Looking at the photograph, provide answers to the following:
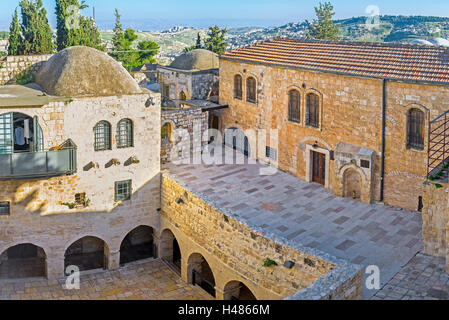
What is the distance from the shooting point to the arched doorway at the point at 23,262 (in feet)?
72.8

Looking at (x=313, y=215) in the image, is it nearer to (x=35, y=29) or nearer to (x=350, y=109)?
(x=350, y=109)

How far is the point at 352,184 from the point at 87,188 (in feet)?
35.0

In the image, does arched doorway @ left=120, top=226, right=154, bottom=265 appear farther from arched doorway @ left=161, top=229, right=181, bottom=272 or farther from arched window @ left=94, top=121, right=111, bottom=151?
arched window @ left=94, top=121, right=111, bottom=151

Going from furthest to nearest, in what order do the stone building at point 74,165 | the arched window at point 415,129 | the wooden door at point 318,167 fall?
the wooden door at point 318,167
the stone building at point 74,165
the arched window at point 415,129

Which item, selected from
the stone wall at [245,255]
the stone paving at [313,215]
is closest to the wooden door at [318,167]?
the stone paving at [313,215]

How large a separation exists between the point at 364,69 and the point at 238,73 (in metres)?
7.76

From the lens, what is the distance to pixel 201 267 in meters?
21.7

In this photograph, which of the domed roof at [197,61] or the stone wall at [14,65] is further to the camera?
the domed roof at [197,61]

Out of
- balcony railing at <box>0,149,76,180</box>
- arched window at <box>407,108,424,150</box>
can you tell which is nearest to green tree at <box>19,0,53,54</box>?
balcony railing at <box>0,149,76,180</box>

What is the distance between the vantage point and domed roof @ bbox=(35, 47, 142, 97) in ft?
70.8

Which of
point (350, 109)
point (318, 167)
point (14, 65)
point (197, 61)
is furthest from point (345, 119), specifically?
point (14, 65)

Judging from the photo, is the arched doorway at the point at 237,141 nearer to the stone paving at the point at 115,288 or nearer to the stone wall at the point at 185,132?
the stone wall at the point at 185,132

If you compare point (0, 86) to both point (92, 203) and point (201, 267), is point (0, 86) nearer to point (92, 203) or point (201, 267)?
point (92, 203)

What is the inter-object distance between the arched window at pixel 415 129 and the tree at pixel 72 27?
22.1 m
